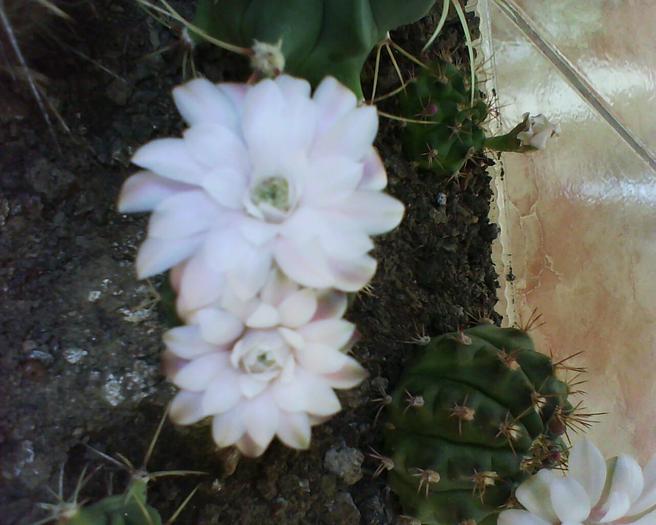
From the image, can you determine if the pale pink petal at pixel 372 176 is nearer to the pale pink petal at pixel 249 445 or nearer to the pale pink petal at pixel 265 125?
the pale pink petal at pixel 265 125

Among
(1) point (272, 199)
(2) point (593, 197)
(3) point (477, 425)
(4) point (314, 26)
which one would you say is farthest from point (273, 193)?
(2) point (593, 197)

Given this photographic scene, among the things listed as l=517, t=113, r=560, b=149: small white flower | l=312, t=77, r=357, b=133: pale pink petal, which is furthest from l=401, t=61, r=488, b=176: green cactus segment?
l=312, t=77, r=357, b=133: pale pink petal

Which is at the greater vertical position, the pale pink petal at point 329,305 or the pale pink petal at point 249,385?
the pale pink petal at point 329,305

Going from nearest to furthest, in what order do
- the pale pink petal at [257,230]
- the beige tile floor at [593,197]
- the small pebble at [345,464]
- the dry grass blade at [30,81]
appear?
the pale pink petal at [257,230]
the dry grass blade at [30,81]
the small pebble at [345,464]
the beige tile floor at [593,197]

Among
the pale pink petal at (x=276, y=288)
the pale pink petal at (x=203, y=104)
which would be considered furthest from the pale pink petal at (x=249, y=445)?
the pale pink petal at (x=203, y=104)

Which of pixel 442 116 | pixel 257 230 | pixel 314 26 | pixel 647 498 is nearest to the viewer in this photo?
pixel 257 230

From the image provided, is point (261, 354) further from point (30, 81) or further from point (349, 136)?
point (30, 81)
